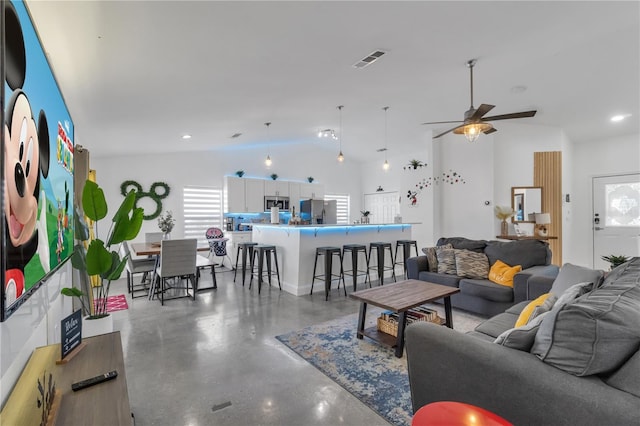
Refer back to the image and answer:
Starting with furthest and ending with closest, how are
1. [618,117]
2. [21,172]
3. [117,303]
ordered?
[618,117], [117,303], [21,172]

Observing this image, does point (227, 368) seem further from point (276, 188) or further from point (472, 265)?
point (276, 188)

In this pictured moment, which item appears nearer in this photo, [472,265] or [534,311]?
[534,311]

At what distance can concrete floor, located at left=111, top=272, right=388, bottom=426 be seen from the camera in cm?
204

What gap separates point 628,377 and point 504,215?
539cm

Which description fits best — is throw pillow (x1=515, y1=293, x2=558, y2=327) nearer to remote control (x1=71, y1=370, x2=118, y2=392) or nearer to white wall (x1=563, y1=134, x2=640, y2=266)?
remote control (x1=71, y1=370, x2=118, y2=392)

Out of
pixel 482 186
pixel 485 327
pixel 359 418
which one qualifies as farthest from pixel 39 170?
pixel 482 186

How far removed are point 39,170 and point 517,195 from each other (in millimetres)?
7298

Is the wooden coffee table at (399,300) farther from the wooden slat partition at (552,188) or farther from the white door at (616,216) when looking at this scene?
the white door at (616,216)

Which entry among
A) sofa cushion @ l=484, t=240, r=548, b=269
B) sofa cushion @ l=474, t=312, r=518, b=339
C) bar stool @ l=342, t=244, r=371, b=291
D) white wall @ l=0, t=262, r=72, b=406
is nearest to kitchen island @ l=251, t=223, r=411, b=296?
bar stool @ l=342, t=244, r=371, b=291

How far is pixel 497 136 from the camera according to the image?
637cm

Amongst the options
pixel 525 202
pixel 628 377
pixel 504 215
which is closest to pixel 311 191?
pixel 504 215

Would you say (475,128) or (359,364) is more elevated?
(475,128)

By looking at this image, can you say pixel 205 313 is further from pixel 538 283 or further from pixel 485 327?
pixel 538 283

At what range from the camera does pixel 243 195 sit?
7.75 metres
